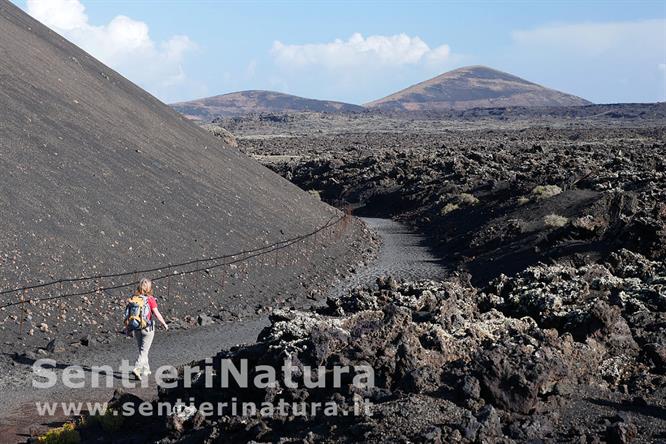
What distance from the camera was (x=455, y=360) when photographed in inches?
372

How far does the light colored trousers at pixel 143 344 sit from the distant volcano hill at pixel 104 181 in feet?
13.7

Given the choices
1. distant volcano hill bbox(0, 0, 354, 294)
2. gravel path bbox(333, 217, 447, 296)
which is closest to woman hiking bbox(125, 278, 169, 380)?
distant volcano hill bbox(0, 0, 354, 294)

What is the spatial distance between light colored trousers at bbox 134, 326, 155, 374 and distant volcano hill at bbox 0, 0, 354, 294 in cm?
419

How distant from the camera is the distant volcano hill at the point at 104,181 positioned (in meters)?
17.3

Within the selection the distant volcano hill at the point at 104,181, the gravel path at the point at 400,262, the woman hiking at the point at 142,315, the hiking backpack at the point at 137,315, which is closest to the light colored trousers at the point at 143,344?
A: the woman hiking at the point at 142,315

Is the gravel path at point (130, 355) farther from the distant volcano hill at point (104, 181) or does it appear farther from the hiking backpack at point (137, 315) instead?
the distant volcano hill at point (104, 181)

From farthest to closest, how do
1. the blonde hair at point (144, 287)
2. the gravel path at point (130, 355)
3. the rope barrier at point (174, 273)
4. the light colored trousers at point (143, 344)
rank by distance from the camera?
1. the rope barrier at point (174, 273)
2. the light colored trousers at point (143, 344)
3. the blonde hair at point (144, 287)
4. the gravel path at point (130, 355)

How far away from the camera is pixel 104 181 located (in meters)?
21.0

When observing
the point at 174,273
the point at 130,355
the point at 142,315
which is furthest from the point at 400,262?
the point at 142,315

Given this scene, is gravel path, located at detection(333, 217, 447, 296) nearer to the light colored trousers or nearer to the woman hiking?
the light colored trousers

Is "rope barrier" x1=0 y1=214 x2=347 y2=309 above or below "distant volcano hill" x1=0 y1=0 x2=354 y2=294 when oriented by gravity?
below

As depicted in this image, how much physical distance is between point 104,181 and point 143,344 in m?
10.2

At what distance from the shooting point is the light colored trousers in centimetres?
1162

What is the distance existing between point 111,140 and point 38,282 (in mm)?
9805
